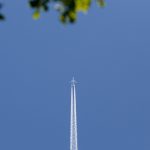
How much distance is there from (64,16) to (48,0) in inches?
32.8

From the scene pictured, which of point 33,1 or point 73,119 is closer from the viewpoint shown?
point 33,1

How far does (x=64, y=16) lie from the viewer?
852 inches

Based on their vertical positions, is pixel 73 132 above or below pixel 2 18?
above

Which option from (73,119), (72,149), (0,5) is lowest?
(0,5)

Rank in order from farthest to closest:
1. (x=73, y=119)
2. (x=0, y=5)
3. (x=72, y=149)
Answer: (x=73, y=119) → (x=72, y=149) → (x=0, y=5)

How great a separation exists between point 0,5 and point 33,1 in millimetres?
1226

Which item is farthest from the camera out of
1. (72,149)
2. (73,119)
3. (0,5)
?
(73,119)

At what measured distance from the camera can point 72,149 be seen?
132625 millimetres

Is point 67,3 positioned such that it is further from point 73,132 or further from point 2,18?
point 73,132

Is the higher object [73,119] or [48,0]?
[73,119]

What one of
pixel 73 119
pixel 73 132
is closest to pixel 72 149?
pixel 73 132

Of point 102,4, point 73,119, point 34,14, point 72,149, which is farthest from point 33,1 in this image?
point 73,119

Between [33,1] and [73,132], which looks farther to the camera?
[73,132]

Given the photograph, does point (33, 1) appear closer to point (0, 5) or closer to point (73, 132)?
point (0, 5)
